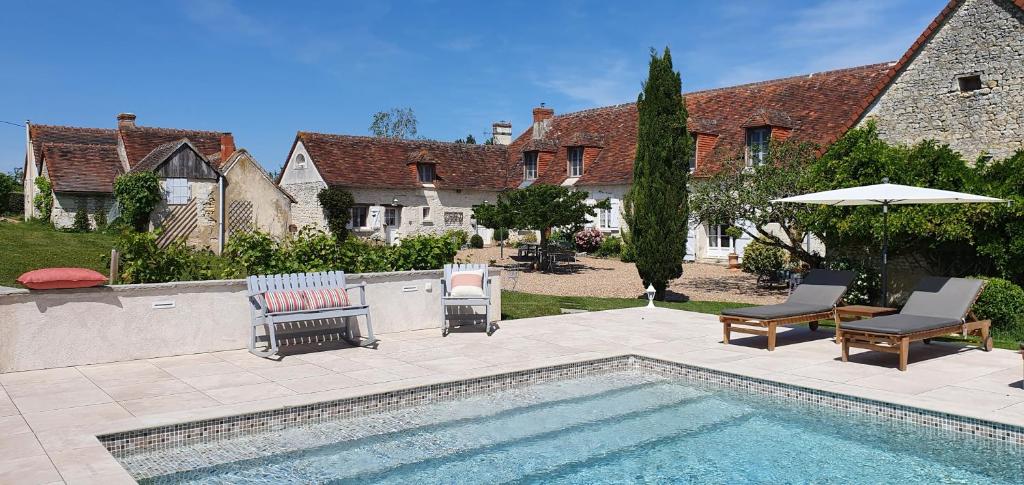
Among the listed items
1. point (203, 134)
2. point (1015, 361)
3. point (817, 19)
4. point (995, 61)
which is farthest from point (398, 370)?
point (203, 134)

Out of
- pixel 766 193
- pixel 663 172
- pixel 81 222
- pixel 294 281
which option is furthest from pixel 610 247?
pixel 81 222

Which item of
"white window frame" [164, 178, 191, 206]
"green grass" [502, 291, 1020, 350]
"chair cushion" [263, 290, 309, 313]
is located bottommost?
"green grass" [502, 291, 1020, 350]

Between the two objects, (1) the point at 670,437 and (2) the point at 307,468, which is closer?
(2) the point at 307,468

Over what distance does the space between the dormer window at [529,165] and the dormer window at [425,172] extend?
420cm

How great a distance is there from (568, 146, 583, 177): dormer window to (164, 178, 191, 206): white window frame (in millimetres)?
15054

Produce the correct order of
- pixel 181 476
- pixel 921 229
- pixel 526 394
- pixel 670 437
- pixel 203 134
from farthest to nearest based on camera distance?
pixel 203 134 → pixel 921 229 → pixel 526 394 → pixel 670 437 → pixel 181 476

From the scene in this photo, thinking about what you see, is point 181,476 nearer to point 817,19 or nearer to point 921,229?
point 921,229

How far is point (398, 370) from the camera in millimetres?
7980

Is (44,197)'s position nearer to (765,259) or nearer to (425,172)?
(425,172)

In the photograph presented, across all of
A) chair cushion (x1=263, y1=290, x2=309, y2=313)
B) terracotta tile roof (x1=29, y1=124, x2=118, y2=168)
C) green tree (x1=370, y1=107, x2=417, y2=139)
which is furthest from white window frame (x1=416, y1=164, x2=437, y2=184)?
green tree (x1=370, y1=107, x2=417, y2=139)

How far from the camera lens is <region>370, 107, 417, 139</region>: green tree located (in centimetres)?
6625

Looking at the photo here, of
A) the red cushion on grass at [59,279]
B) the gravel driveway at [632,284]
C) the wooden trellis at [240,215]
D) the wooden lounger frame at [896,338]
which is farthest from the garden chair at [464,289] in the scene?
the wooden trellis at [240,215]

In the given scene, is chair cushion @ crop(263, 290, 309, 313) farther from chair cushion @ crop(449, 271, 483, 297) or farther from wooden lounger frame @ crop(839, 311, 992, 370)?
wooden lounger frame @ crop(839, 311, 992, 370)

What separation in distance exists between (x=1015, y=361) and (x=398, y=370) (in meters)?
7.04
